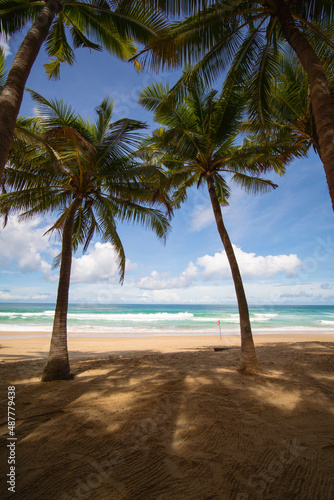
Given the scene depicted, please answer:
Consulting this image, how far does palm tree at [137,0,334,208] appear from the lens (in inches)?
130

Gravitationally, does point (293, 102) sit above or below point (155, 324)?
above

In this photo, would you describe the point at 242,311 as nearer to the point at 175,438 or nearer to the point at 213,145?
the point at 175,438

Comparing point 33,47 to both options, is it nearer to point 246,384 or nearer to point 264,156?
point 264,156

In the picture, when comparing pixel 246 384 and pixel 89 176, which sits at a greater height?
pixel 89 176

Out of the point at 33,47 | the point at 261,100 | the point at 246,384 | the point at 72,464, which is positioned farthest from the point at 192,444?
the point at 261,100

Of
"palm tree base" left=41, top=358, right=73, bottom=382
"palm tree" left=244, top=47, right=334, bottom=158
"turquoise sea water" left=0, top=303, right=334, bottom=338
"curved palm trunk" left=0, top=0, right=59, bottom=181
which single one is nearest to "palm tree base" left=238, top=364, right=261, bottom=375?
"palm tree base" left=41, top=358, right=73, bottom=382

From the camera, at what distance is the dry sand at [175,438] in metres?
2.11

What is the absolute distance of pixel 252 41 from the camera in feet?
15.1

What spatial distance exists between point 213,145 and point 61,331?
6087 mm

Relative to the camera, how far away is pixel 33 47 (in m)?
3.34

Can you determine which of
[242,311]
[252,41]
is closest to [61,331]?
[242,311]

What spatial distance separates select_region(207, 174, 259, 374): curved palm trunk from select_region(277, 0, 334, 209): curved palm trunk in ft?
10.7

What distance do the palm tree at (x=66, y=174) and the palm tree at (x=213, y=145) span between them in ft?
3.54

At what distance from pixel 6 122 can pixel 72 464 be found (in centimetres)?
377
